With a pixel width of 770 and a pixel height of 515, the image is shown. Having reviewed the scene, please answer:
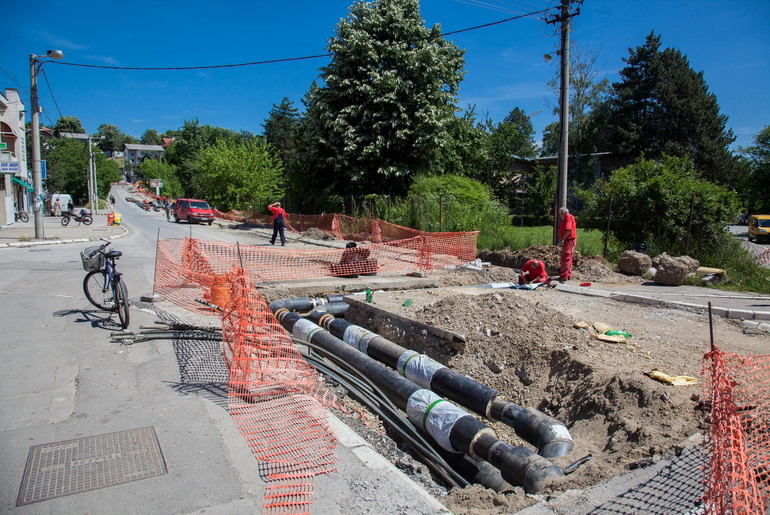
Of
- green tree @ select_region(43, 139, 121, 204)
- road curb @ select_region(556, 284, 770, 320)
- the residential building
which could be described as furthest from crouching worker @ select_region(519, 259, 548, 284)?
green tree @ select_region(43, 139, 121, 204)

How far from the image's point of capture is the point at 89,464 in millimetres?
3650

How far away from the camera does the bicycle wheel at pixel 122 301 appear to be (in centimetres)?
694

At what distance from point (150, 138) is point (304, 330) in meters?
205

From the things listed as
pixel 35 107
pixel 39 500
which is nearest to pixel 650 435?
pixel 39 500

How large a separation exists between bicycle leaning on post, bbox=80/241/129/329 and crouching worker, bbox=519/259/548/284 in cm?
813

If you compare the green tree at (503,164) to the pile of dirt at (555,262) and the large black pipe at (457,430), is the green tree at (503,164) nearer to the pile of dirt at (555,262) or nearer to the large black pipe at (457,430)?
the pile of dirt at (555,262)

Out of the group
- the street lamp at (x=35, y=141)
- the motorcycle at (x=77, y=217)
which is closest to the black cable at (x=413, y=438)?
the street lamp at (x=35, y=141)

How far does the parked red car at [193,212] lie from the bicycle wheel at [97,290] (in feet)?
92.4

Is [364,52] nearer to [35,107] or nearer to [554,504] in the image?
[35,107]

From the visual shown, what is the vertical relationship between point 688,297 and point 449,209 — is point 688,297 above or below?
below

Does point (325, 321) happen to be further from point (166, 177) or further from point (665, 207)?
point (166, 177)

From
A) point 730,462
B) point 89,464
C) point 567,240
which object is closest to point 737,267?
point 567,240

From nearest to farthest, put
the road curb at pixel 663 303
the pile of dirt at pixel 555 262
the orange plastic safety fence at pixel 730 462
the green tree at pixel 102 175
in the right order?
the orange plastic safety fence at pixel 730 462
the road curb at pixel 663 303
the pile of dirt at pixel 555 262
the green tree at pixel 102 175

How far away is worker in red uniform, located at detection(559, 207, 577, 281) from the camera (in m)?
11.4
